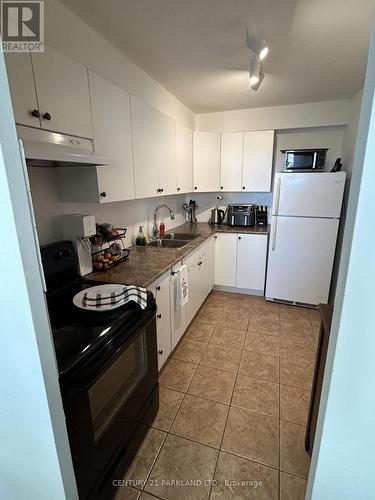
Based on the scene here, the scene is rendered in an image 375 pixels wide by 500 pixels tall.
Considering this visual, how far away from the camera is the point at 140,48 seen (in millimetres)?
1828

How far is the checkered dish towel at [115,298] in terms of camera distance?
49.7 inches

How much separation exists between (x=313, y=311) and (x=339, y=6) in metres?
2.77

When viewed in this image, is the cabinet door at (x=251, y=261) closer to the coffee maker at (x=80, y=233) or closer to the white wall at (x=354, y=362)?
the coffee maker at (x=80, y=233)

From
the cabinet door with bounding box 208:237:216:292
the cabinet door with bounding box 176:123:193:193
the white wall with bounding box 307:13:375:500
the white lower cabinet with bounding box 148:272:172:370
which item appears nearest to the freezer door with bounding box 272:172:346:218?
the cabinet door with bounding box 208:237:216:292

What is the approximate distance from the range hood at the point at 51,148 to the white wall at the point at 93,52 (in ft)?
1.54

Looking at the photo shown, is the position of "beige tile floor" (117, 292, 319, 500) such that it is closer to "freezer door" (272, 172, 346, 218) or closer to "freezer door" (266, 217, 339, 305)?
"freezer door" (266, 217, 339, 305)

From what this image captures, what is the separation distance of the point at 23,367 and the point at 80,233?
1.09 m

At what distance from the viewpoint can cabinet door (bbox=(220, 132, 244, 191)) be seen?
3.32m

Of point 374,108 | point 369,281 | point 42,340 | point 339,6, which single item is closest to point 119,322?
point 42,340

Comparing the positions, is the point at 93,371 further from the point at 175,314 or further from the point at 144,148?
the point at 144,148

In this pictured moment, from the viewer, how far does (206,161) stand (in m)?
3.39

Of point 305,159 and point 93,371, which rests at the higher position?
point 305,159

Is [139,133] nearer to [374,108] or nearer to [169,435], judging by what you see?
[374,108]

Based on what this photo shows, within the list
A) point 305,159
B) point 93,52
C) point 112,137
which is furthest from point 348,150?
point 93,52
